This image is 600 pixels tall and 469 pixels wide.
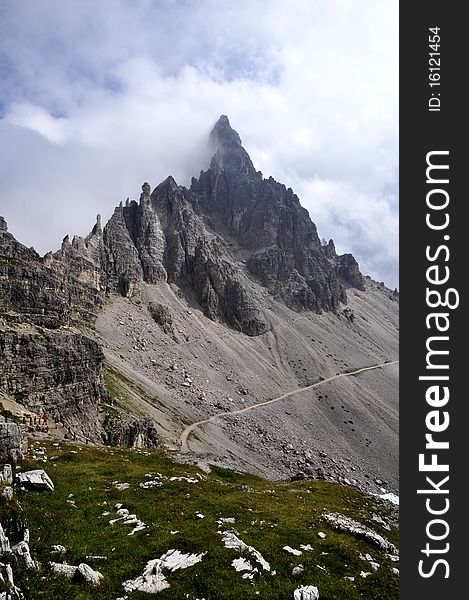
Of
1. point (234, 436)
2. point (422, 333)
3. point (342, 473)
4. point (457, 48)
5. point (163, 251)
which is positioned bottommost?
point (342, 473)

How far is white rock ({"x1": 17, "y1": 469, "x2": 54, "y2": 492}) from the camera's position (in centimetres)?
2142

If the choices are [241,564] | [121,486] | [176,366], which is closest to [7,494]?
[121,486]

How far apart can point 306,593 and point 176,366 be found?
11800cm

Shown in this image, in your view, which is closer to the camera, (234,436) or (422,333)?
(422,333)

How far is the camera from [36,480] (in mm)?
21688

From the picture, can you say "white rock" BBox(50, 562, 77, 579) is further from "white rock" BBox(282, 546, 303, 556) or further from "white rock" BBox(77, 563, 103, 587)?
"white rock" BBox(282, 546, 303, 556)

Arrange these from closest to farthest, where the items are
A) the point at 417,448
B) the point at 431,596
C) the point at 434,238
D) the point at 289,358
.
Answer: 1. the point at 431,596
2. the point at 417,448
3. the point at 434,238
4. the point at 289,358

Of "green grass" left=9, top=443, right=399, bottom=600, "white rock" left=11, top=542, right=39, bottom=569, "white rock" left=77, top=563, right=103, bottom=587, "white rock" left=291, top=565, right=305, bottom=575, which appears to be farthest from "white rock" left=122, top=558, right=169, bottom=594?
"white rock" left=291, top=565, right=305, bottom=575

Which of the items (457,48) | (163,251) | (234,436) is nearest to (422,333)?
(457,48)

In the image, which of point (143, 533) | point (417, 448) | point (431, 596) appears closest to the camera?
point (431, 596)

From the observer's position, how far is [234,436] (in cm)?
9800

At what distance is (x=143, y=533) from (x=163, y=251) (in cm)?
18571

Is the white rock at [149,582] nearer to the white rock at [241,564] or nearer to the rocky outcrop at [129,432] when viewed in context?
the white rock at [241,564]

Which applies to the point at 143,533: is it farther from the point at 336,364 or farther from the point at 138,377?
the point at 336,364
